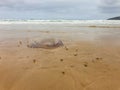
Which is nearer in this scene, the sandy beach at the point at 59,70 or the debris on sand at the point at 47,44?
the sandy beach at the point at 59,70

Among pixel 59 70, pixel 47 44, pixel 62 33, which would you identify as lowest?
pixel 62 33

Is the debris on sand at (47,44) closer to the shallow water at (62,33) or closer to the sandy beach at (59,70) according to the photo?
the sandy beach at (59,70)

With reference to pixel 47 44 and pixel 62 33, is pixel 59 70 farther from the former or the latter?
pixel 62 33

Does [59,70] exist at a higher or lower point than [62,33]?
higher

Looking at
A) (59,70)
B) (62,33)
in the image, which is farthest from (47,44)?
(62,33)

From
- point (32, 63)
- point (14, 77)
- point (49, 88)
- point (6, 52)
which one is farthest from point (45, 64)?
point (6, 52)

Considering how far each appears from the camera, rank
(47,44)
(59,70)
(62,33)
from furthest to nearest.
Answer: (62,33) < (47,44) < (59,70)

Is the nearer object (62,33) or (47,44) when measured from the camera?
(47,44)

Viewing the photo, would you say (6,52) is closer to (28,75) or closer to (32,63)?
(32,63)

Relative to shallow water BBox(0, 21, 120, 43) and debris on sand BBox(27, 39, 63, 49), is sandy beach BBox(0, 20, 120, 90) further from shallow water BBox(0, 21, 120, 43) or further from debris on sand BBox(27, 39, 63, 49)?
shallow water BBox(0, 21, 120, 43)

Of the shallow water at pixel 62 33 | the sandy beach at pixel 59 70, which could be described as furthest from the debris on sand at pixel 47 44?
the shallow water at pixel 62 33

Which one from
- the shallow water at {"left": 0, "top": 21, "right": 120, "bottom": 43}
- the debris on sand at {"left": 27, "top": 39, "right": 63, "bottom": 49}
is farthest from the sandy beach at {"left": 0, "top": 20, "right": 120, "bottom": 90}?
the shallow water at {"left": 0, "top": 21, "right": 120, "bottom": 43}

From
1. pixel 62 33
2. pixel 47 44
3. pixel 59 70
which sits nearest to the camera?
pixel 59 70

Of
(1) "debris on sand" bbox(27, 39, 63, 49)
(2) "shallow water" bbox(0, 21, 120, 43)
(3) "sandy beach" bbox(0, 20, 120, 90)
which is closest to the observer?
(3) "sandy beach" bbox(0, 20, 120, 90)
